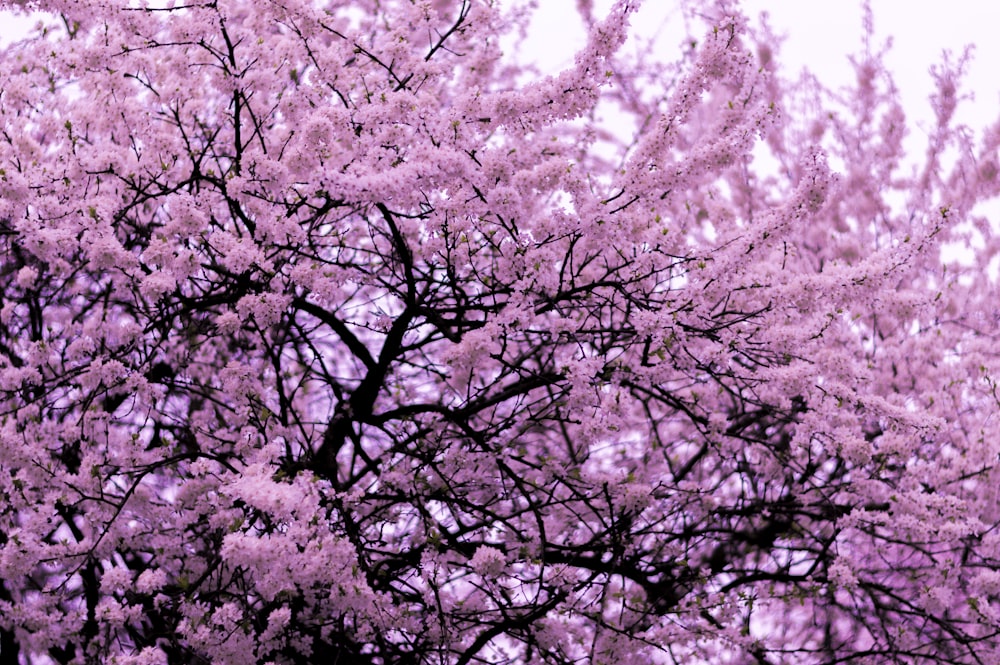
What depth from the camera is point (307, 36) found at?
7.23 metres

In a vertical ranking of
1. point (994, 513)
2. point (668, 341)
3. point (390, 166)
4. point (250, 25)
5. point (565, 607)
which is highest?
point (250, 25)

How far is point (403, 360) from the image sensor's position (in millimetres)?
8578

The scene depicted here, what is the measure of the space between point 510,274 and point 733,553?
4460 mm

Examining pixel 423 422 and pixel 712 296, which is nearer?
pixel 712 296

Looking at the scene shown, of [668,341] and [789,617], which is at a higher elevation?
[789,617]

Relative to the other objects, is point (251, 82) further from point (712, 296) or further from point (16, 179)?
point (712, 296)

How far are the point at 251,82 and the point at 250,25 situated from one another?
1.60 meters

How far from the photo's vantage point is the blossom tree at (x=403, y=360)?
646cm

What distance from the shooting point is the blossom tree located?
6.46 metres

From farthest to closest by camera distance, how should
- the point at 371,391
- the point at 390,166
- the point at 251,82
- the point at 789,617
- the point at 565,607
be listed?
the point at 789,617, the point at 371,391, the point at 251,82, the point at 565,607, the point at 390,166

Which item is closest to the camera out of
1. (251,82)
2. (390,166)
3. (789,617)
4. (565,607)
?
(390,166)

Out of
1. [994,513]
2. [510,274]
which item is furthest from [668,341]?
[994,513]

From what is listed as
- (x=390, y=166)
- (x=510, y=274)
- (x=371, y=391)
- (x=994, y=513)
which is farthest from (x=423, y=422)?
(x=994, y=513)

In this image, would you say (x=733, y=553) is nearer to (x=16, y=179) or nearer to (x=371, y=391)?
(x=371, y=391)
